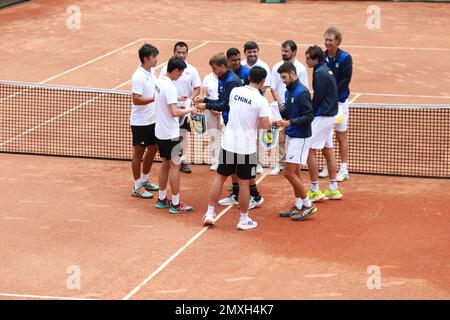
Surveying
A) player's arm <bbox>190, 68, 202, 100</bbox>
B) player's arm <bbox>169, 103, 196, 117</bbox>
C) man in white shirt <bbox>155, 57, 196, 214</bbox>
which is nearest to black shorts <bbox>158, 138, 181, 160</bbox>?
man in white shirt <bbox>155, 57, 196, 214</bbox>

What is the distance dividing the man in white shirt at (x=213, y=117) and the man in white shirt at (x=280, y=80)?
35.2 inches

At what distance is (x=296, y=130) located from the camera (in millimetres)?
13273

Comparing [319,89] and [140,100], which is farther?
[140,100]

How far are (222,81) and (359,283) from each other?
3859mm

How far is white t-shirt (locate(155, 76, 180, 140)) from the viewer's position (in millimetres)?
13383

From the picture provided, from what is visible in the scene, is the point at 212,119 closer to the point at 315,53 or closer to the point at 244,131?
the point at 315,53

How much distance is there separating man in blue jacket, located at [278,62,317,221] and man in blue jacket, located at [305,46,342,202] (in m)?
0.44

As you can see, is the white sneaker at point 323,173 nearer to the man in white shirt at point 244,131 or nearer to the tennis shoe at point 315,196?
the tennis shoe at point 315,196

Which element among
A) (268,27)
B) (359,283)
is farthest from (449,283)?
(268,27)

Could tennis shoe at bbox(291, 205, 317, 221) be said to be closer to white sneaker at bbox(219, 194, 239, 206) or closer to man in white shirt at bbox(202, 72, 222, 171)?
white sneaker at bbox(219, 194, 239, 206)

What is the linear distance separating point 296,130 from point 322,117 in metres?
0.69

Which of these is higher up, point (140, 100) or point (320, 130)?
point (140, 100)
